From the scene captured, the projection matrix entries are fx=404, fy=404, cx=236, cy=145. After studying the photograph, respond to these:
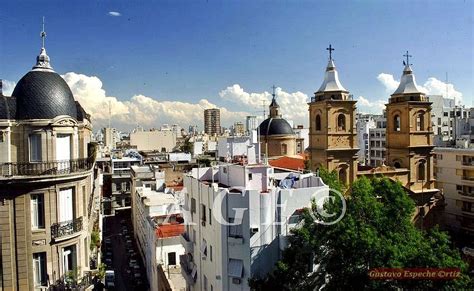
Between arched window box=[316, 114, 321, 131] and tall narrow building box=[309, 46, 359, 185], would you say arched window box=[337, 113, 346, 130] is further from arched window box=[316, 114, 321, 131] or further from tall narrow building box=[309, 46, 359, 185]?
arched window box=[316, 114, 321, 131]

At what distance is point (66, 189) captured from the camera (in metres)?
18.7

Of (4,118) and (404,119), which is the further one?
(404,119)

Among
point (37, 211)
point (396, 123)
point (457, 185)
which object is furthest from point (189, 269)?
point (457, 185)

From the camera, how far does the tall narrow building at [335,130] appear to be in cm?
3828

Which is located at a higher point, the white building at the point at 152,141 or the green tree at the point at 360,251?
the white building at the point at 152,141

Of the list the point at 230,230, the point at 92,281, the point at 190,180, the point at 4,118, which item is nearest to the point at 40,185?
the point at 4,118

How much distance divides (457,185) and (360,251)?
127 ft

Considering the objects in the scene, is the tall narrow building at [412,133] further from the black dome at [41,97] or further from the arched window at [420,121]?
the black dome at [41,97]

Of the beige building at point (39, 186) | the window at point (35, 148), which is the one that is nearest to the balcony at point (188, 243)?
the beige building at point (39, 186)

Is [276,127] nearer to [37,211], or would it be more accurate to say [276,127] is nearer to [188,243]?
[188,243]

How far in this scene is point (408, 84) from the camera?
41.9m

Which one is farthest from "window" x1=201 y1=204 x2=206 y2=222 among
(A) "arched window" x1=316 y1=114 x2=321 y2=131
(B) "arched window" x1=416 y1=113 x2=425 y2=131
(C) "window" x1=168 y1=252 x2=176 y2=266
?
(B) "arched window" x1=416 y1=113 x2=425 y2=131

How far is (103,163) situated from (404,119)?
54085 millimetres

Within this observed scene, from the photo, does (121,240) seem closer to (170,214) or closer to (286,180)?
(170,214)
